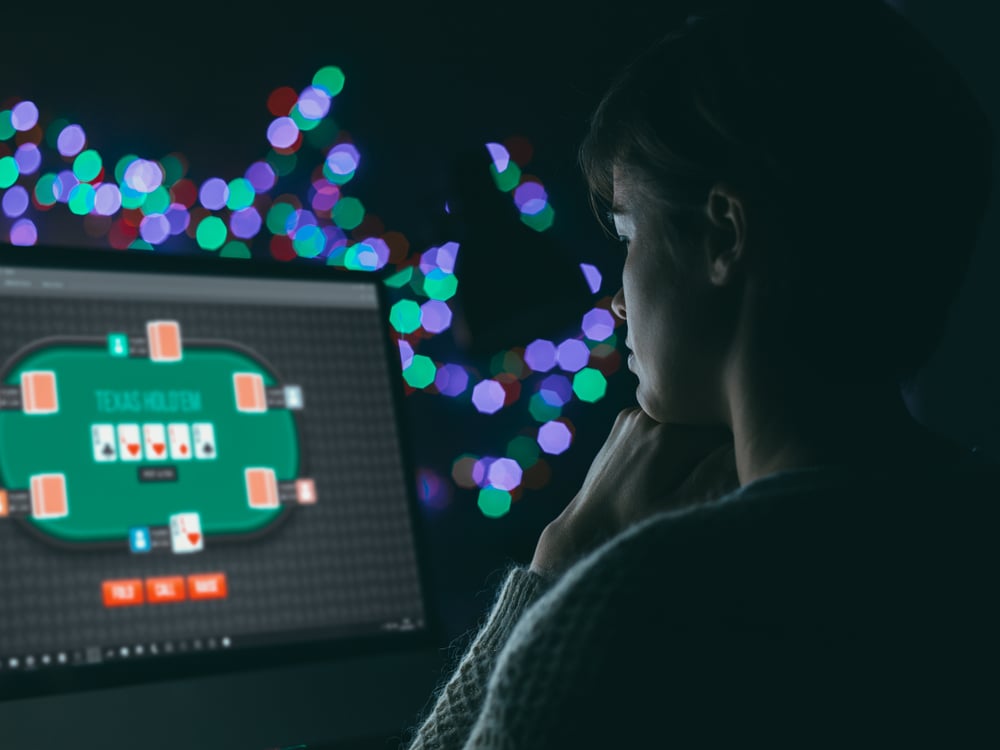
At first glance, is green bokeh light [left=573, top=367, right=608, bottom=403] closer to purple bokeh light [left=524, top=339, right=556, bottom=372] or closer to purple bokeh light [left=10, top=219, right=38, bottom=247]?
purple bokeh light [left=524, top=339, right=556, bottom=372]

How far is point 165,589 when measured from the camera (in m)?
0.80

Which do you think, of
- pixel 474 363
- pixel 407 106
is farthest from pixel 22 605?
pixel 407 106

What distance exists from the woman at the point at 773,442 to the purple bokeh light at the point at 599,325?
204 cm

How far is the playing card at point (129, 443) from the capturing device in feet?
2.70

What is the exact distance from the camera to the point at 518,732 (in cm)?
48

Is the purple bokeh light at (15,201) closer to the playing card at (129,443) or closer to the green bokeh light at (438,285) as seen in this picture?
the green bokeh light at (438,285)

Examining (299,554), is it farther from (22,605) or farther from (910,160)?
(910,160)

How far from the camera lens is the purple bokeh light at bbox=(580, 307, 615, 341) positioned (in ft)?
9.84

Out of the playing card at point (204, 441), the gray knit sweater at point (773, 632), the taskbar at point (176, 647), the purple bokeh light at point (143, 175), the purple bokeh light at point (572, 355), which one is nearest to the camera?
the gray knit sweater at point (773, 632)

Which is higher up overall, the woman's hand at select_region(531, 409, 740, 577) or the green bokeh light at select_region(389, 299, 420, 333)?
the green bokeh light at select_region(389, 299, 420, 333)

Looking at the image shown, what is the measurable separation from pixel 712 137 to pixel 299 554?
467 mm

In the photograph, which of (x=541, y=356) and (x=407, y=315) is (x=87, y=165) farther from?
(x=541, y=356)

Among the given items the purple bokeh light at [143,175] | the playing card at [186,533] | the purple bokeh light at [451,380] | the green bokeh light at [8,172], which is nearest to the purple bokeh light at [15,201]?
the green bokeh light at [8,172]

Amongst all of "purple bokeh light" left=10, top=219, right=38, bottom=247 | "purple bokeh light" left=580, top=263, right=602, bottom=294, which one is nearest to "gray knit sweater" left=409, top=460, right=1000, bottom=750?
"purple bokeh light" left=580, top=263, right=602, bottom=294
